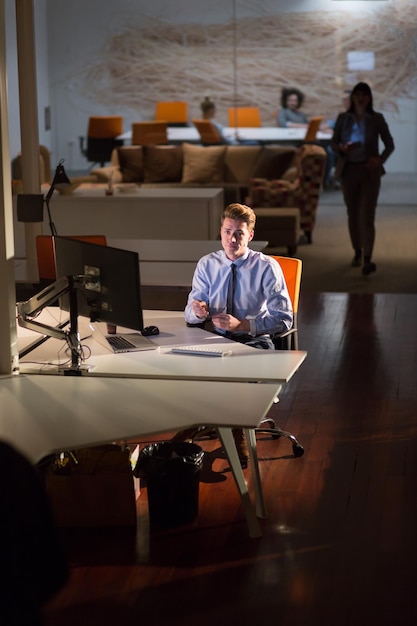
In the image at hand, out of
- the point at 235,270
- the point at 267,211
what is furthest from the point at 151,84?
the point at 235,270

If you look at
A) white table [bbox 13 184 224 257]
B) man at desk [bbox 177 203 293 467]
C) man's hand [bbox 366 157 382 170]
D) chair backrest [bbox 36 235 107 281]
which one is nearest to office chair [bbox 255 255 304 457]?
man at desk [bbox 177 203 293 467]

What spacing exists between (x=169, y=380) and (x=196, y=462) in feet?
1.71

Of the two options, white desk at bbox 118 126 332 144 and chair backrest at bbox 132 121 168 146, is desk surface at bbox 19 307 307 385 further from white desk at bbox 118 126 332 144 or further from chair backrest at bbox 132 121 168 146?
chair backrest at bbox 132 121 168 146

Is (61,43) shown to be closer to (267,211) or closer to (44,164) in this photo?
(44,164)

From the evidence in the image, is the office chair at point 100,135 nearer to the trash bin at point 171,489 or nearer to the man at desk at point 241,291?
the man at desk at point 241,291

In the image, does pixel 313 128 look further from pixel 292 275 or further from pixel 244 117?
pixel 292 275

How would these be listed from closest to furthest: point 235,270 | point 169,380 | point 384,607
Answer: point 384,607, point 169,380, point 235,270

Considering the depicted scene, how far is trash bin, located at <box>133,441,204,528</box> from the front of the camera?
15.8 feet

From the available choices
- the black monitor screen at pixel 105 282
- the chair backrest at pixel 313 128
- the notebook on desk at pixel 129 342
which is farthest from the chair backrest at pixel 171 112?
the black monitor screen at pixel 105 282

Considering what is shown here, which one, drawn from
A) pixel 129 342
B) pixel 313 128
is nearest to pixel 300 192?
pixel 313 128

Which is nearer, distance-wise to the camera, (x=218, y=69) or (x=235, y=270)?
(x=235, y=270)

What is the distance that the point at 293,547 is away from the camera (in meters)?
4.61

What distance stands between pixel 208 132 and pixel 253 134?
0.52 m

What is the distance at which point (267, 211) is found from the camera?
37.2 ft
